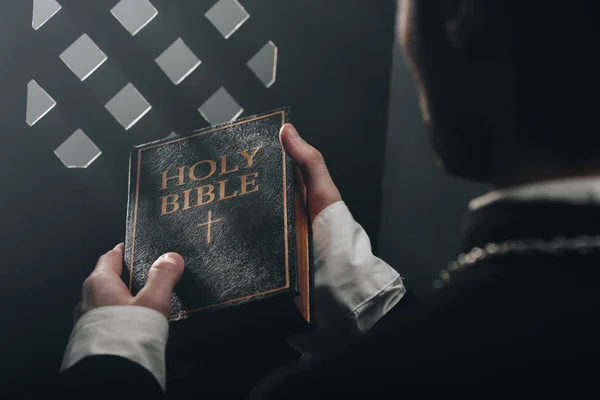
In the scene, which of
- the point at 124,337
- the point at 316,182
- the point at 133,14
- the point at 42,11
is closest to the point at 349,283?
the point at 316,182

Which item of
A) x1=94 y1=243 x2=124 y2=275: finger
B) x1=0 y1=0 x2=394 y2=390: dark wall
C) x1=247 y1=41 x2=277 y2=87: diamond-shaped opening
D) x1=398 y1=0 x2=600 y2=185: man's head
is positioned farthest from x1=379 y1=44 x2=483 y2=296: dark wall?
x1=398 y1=0 x2=600 y2=185: man's head

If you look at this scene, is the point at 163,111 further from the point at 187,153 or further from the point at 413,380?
the point at 413,380

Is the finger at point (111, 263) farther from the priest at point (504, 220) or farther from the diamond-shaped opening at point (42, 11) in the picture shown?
the diamond-shaped opening at point (42, 11)

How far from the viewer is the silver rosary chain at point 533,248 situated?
40 centimetres

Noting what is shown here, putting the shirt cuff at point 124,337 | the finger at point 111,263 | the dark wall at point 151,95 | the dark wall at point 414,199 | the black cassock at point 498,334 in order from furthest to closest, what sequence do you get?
the dark wall at point 414,199
the dark wall at point 151,95
the finger at point 111,263
the shirt cuff at point 124,337
the black cassock at point 498,334

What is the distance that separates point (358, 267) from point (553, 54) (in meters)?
0.43

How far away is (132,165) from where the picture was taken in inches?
32.9

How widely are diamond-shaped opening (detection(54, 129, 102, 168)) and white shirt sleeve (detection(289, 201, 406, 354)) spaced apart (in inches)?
16.4

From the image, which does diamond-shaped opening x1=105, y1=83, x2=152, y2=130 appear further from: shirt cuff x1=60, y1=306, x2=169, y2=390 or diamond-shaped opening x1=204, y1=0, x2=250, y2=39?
shirt cuff x1=60, y1=306, x2=169, y2=390

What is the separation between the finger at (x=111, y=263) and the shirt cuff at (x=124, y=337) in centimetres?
7

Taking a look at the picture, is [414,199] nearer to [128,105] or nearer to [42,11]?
[128,105]

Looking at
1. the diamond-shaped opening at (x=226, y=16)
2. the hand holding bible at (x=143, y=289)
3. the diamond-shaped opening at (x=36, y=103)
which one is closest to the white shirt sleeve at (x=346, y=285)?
the hand holding bible at (x=143, y=289)

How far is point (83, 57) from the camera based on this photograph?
105 cm

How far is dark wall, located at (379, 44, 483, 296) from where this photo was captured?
1169mm
